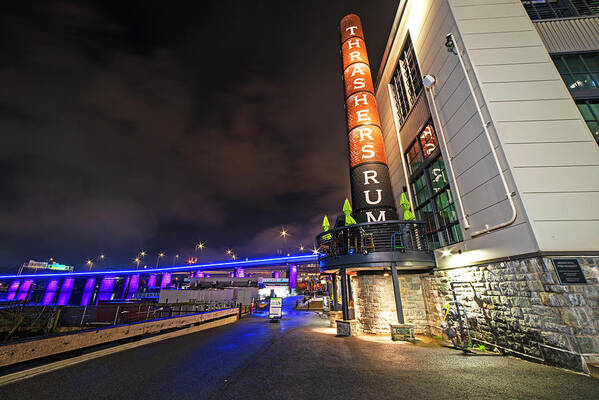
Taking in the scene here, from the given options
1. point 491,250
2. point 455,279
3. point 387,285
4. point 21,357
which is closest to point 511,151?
point 491,250

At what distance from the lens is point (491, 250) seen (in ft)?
27.6

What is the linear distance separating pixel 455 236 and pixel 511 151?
4.74 metres

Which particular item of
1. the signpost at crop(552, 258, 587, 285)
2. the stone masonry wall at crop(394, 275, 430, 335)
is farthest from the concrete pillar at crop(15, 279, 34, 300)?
the signpost at crop(552, 258, 587, 285)

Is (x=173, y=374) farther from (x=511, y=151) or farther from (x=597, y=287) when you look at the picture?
(x=511, y=151)

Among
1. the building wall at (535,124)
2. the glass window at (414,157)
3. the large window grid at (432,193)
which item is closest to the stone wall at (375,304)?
the large window grid at (432,193)

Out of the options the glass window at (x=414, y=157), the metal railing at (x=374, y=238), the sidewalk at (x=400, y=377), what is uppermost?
the glass window at (x=414, y=157)

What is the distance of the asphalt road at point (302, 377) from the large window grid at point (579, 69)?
10671mm

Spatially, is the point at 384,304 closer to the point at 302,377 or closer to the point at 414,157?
the point at 302,377

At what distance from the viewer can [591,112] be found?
8.66 meters

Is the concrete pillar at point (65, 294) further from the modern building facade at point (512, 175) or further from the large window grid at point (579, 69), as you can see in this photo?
the large window grid at point (579, 69)

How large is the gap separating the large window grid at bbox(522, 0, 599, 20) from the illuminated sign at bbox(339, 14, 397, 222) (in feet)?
27.8

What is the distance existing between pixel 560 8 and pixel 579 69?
4333 mm

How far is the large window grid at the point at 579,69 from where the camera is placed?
30.1ft

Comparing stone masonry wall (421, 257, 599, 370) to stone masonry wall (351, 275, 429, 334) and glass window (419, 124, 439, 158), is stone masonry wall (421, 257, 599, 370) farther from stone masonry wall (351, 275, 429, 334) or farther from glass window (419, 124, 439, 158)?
glass window (419, 124, 439, 158)
